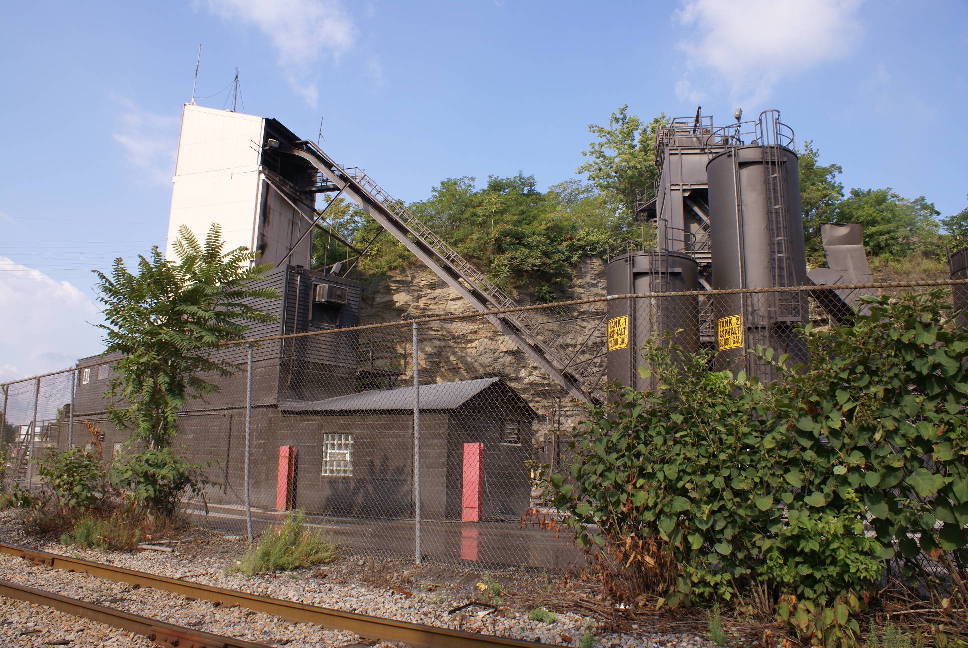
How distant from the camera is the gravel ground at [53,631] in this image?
16.1ft

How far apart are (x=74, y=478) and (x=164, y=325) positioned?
2613mm

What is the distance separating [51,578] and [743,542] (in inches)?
276

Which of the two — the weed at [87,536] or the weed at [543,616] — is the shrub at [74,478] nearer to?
the weed at [87,536]

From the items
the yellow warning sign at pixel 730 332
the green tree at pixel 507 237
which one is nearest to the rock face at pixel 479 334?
the green tree at pixel 507 237

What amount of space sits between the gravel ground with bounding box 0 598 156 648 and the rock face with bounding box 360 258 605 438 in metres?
20.3

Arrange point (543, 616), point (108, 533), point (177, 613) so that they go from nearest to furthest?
1. point (543, 616)
2. point (177, 613)
3. point (108, 533)

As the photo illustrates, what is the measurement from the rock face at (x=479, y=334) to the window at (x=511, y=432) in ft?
25.1

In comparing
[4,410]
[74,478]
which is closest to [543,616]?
[74,478]

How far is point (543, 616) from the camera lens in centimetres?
535

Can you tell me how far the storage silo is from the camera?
14.2 m

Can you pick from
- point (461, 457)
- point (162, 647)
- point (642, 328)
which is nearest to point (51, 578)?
point (162, 647)

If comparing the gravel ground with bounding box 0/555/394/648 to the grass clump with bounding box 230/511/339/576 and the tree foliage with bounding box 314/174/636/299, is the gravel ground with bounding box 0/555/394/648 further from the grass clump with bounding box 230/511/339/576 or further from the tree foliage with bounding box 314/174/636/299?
the tree foliage with bounding box 314/174/636/299

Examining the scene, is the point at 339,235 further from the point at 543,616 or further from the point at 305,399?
the point at 543,616

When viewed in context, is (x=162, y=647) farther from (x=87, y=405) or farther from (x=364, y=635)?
(x=87, y=405)
